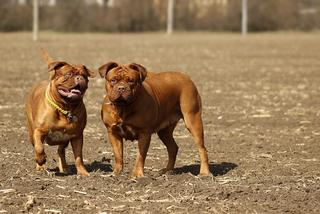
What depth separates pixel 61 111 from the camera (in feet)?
31.0

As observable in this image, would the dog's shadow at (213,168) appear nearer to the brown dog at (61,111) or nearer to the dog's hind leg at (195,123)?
the dog's hind leg at (195,123)

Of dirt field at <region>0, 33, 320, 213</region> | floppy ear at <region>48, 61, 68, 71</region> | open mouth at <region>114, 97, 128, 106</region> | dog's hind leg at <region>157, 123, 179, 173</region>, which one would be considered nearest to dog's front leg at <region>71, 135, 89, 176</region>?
dirt field at <region>0, 33, 320, 213</region>

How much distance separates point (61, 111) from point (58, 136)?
1.34ft

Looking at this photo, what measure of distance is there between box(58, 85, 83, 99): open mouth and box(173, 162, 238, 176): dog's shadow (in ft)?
6.73

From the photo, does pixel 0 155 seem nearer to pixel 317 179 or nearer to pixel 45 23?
pixel 317 179

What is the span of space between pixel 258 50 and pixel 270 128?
27.8 metres

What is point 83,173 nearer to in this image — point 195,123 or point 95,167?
point 95,167

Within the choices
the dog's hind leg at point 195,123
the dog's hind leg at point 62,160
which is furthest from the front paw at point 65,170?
the dog's hind leg at point 195,123

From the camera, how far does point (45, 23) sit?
229 ft

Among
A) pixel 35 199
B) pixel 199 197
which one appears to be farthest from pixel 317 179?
pixel 35 199

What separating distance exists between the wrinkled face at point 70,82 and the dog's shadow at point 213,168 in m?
2.05

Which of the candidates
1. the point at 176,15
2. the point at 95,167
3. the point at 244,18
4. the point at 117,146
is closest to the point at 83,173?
the point at 117,146

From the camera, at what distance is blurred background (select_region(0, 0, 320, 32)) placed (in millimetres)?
70750

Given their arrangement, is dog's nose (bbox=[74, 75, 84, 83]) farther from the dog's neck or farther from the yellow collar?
the yellow collar
